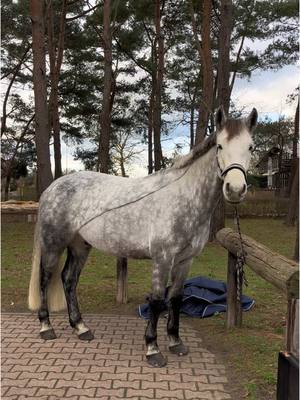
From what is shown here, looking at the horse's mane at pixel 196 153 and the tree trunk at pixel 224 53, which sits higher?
the tree trunk at pixel 224 53

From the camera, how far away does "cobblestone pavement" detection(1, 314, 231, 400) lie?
318 centimetres

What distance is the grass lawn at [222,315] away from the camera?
11.8ft

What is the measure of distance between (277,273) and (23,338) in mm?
2540

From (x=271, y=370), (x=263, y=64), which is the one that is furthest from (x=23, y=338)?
(x=263, y=64)

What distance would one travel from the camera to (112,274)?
7.72 m

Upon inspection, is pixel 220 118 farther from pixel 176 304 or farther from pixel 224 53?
pixel 224 53

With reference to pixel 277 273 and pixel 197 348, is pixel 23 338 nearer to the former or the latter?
pixel 197 348

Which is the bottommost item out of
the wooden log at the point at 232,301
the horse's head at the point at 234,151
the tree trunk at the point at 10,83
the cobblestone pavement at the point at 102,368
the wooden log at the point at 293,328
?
the cobblestone pavement at the point at 102,368

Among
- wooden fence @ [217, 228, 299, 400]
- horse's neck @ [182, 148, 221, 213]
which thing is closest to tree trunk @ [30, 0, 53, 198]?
wooden fence @ [217, 228, 299, 400]

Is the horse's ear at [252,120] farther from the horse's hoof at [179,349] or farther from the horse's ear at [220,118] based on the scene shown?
the horse's hoof at [179,349]

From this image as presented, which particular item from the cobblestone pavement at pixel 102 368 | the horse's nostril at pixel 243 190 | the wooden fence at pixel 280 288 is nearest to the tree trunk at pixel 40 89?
the cobblestone pavement at pixel 102 368

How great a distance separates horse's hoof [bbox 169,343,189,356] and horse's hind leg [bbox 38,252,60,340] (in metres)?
1.18

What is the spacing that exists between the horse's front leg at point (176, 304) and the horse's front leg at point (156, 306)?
26cm

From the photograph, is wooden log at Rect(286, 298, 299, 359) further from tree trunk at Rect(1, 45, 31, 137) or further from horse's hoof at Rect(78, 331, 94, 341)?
tree trunk at Rect(1, 45, 31, 137)
